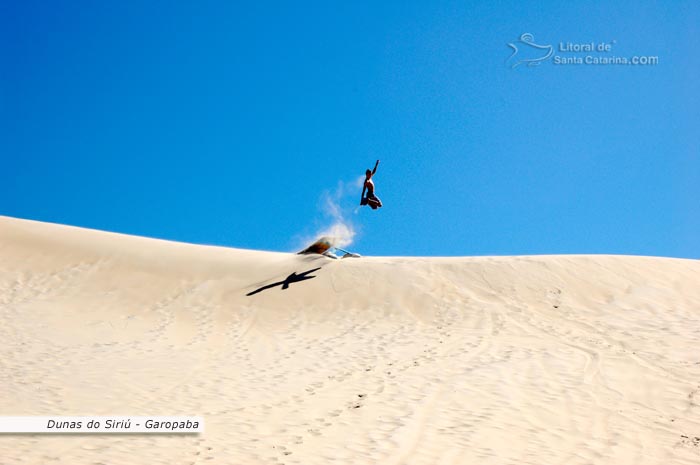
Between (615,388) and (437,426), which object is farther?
(615,388)

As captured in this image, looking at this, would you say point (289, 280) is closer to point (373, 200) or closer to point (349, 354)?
point (373, 200)

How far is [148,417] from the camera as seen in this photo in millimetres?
7801

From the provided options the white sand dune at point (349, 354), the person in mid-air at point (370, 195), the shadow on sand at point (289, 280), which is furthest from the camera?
the shadow on sand at point (289, 280)

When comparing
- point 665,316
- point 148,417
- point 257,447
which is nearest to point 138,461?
point 257,447

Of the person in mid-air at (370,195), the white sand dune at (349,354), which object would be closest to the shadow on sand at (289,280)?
the white sand dune at (349,354)

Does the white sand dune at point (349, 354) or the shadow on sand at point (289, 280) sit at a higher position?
the shadow on sand at point (289, 280)

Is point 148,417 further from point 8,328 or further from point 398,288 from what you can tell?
point 398,288

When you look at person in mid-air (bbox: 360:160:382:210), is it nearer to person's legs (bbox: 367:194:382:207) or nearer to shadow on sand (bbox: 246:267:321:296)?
person's legs (bbox: 367:194:382:207)

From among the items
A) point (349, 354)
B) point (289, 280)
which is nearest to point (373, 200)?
point (289, 280)

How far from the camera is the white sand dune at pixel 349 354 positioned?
21.7 feet

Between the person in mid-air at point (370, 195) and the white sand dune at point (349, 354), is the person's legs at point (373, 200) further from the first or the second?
the white sand dune at point (349, 354)

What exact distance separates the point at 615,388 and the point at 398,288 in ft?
25.6

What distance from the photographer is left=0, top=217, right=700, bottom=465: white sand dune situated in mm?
6602

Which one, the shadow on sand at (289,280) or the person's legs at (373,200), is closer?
the person's legs at (373,200)
